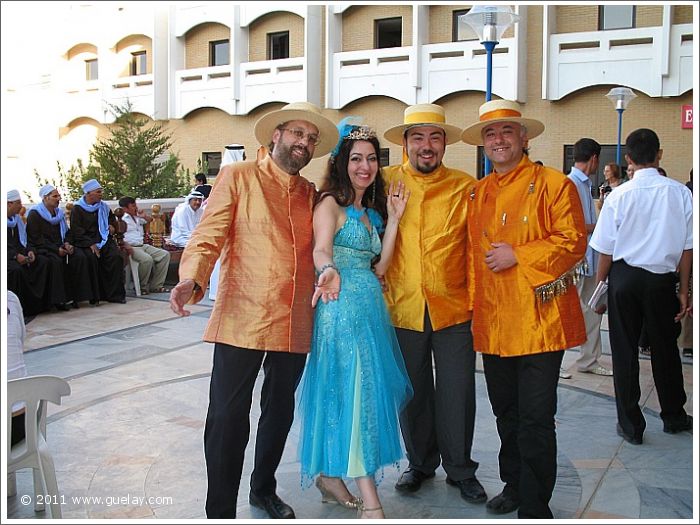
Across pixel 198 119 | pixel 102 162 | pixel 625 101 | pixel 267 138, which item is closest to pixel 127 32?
pixel 198 119

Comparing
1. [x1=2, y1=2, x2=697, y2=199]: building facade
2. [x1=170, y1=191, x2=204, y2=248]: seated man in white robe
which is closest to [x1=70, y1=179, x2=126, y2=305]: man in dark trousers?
[x1=170, y1=191, x2=204, y2=248]: seated man in white robe

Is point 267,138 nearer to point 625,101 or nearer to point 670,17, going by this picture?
point 625,101

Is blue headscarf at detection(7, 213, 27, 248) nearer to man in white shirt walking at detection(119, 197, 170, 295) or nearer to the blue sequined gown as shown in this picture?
man in white shirt walking at detection(119, 197, 170, 295)

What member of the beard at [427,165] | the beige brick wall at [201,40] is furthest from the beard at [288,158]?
the beige brick wall at [201,40]

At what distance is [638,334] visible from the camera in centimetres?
457

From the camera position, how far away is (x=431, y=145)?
3.65 m

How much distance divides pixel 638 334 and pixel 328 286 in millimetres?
2347

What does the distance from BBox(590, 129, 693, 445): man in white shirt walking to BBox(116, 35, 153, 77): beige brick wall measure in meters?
23.6

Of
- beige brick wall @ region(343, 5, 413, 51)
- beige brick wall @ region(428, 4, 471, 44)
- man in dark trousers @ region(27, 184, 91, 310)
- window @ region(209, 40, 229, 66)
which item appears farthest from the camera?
window @ region(209, 40, 229, 66)

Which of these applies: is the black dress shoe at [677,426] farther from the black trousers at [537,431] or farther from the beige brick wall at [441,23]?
the beige brick wall at [441,23]

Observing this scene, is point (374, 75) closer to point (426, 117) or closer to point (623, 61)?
point (623, 61)

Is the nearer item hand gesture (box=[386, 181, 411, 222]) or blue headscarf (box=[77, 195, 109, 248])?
hand gesture (box=[386, 181, 411, 222])

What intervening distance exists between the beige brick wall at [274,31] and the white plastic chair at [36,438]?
66.6 feet

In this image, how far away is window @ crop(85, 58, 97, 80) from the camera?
27.4m
